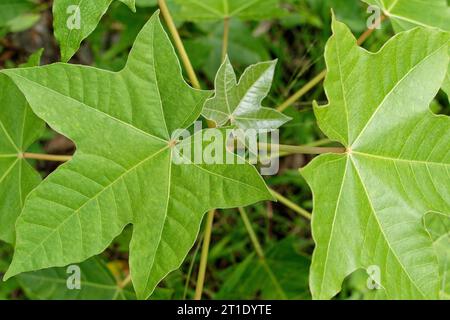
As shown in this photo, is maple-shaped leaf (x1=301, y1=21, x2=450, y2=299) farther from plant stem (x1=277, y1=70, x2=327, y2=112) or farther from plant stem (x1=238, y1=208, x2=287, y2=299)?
plant stem (x1=238, y1=208, x2=287, y2=299)

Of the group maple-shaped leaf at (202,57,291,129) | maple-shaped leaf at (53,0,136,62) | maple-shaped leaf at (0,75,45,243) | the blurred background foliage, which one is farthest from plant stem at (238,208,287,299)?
maple-shaped leaf at (53,0,136,62)

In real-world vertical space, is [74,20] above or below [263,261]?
above

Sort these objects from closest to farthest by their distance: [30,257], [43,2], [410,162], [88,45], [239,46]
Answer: [30,257] < [410,162] < [239,46] < [43,2] < [88,45]

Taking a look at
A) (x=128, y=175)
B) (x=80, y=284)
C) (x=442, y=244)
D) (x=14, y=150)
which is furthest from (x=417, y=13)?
(x=80, y=284)

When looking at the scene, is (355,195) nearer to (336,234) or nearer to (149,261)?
(336,234)

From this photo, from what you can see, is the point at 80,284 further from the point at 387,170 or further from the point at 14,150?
the point at 387,170

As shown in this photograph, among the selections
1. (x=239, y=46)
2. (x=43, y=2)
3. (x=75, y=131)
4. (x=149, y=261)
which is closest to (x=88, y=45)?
(x=43, y=2)
